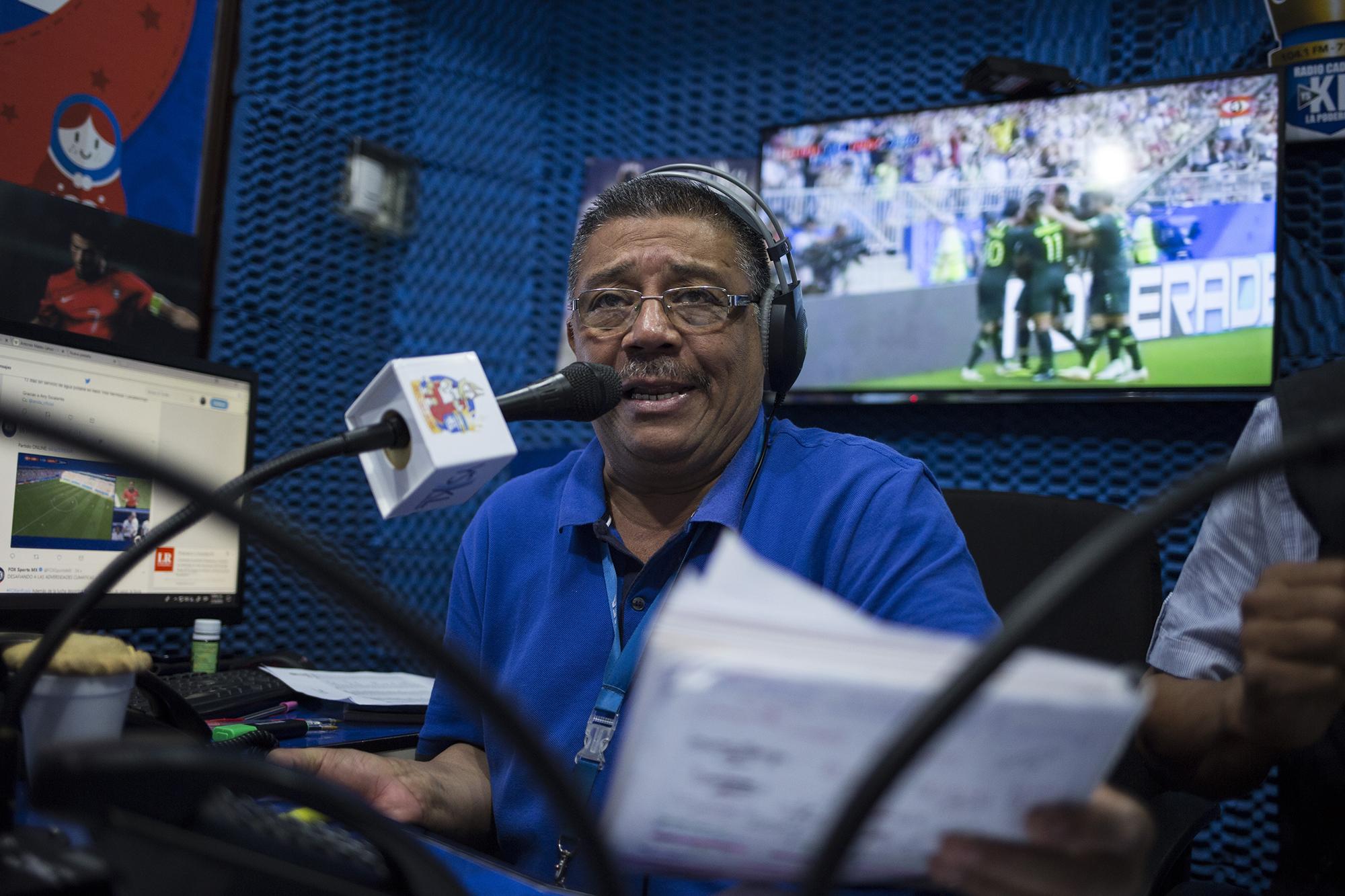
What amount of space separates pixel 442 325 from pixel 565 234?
442 mm

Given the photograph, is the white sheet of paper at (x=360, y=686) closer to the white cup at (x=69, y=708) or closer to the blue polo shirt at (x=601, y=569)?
the blue polo shirt at (x=601, y=569)

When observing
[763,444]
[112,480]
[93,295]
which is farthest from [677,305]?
[93,295]

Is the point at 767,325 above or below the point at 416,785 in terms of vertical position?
above

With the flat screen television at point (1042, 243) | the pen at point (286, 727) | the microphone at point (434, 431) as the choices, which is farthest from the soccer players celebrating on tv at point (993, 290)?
the microphone at point (434, 431)

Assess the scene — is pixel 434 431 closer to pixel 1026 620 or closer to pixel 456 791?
pixel 1026 620

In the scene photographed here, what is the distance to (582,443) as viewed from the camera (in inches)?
102

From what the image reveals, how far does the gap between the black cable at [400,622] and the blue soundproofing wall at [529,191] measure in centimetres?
152

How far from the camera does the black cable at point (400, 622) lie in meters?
0.39

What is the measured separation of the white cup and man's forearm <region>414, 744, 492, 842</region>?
386 mm

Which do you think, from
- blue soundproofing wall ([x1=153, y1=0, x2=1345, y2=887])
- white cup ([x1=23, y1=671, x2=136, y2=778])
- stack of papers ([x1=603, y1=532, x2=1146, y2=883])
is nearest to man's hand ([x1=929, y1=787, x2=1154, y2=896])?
stack of papers ([x1=603, y1=532, x2=1146, y2=883])

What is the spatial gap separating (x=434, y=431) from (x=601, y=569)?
608 millimetres

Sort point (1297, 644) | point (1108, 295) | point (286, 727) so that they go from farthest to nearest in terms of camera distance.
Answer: point (1108, 295) → point (286, 727) → point (1297, 644)

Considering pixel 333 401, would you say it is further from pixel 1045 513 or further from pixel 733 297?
pixel 1045 513

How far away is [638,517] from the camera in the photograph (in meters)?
1.35
